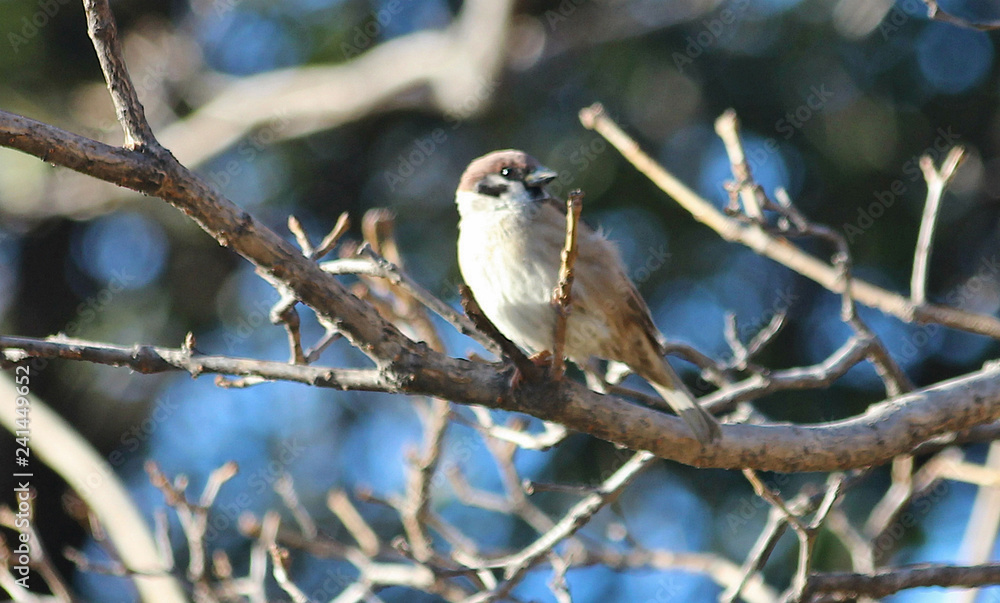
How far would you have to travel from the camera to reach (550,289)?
3131mm

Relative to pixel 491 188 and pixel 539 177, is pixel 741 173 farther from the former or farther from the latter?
pixel 491 188

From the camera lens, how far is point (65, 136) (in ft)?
5.94

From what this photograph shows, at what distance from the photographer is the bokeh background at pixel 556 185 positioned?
16.7ft

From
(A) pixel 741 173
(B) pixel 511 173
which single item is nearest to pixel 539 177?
(B) pixel 511 173

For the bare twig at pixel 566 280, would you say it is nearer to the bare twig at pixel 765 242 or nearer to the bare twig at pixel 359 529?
the bare twig at pixel 765 242

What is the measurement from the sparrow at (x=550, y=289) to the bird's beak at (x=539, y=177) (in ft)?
0.31

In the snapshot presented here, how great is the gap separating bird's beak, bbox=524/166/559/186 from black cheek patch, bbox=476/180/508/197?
91 mm

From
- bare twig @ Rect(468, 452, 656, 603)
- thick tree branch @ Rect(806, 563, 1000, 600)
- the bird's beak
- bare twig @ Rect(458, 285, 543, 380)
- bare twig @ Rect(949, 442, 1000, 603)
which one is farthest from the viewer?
the bird's beak

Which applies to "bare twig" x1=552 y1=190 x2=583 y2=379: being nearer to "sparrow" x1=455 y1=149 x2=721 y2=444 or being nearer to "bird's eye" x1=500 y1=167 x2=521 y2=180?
"sparrow" x1=455 y1=149 x2=721 y2=444

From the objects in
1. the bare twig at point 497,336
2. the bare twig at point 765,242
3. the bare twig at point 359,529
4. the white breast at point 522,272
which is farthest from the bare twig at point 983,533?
the bare twig at point 359,529

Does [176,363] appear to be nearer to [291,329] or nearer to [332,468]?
[291,329]

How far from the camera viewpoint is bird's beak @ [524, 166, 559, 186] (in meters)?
3.42

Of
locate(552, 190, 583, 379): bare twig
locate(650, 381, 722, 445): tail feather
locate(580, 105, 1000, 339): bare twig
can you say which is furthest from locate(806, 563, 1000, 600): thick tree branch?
locate(552, 190, 583, 379): bare twig

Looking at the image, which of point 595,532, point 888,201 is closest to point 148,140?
point 595,532
